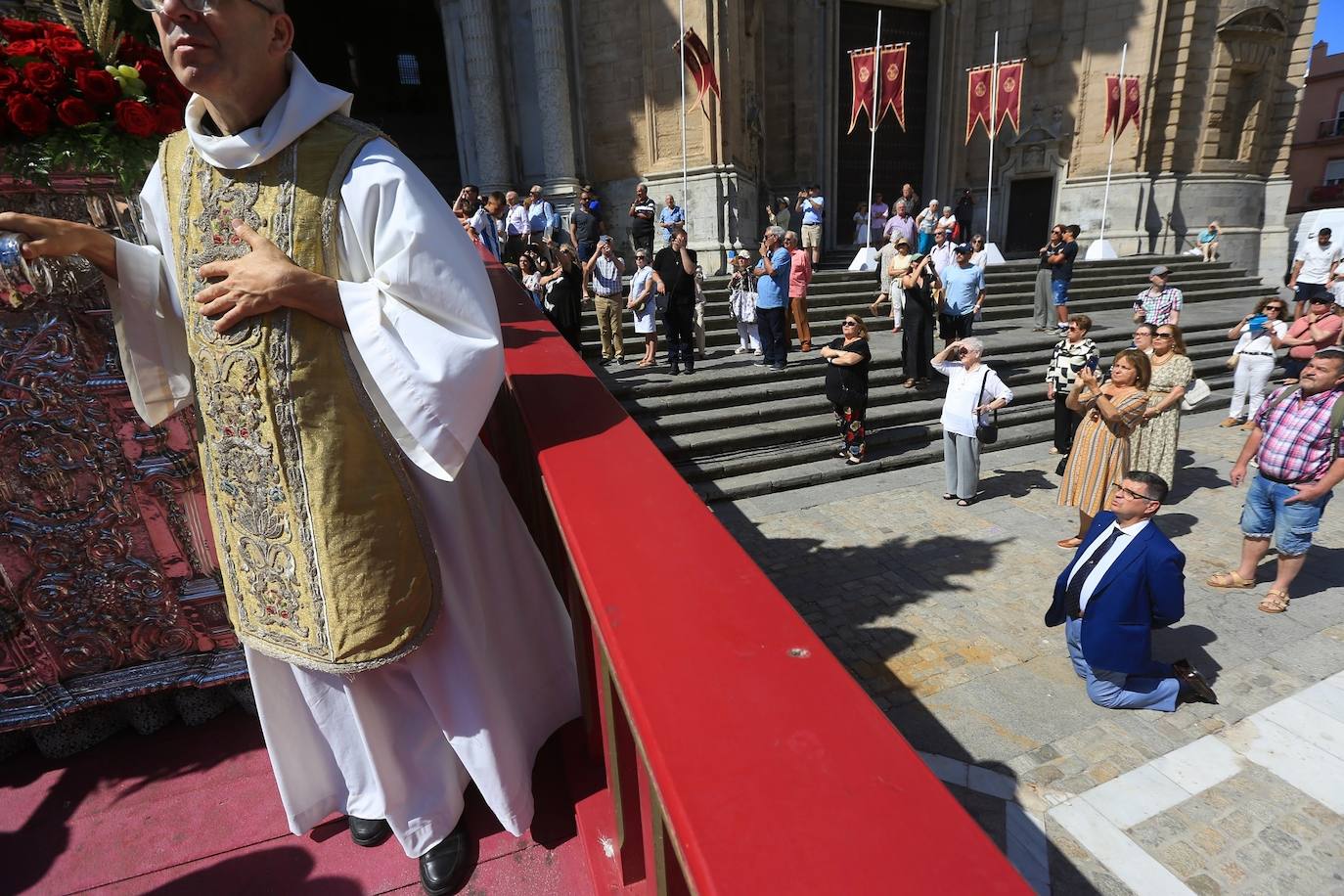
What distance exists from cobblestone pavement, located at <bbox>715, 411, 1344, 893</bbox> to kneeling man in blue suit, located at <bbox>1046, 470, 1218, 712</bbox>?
0.13m

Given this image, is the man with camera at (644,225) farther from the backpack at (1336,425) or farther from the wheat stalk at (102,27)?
the wheat stalk at (102,27)

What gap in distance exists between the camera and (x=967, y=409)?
21.9 ft

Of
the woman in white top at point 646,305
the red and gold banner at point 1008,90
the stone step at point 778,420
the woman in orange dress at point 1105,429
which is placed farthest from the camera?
the red and gold banner at point 1008,90

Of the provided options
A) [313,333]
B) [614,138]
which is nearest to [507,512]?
[313,333]

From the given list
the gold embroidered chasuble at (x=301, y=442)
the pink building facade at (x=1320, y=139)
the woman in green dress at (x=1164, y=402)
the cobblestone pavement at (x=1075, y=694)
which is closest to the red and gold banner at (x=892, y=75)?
the woman in green dress at (x=1164, y=402)

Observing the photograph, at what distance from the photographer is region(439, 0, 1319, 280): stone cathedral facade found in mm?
14898

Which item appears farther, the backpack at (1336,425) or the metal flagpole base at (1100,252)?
the metal flagpole base at (1100,252)

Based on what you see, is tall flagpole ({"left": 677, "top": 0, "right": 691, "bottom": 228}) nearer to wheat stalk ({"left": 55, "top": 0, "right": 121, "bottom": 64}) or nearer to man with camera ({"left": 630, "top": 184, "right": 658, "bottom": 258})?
man with camera ({"left": 630, "top": 184, "right": 658, "bottom": 258})

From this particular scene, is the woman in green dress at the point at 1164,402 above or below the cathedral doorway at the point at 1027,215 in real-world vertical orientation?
below

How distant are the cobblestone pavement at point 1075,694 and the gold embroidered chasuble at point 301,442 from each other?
2968 millimetres

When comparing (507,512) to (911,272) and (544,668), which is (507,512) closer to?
(544,668)

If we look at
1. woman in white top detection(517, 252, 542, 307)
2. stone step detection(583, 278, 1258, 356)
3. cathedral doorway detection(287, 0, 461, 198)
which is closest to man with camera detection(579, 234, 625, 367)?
stone step detection(583, 278, 1258, 356)

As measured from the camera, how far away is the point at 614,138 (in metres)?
15.6

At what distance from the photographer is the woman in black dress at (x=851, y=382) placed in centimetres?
753
